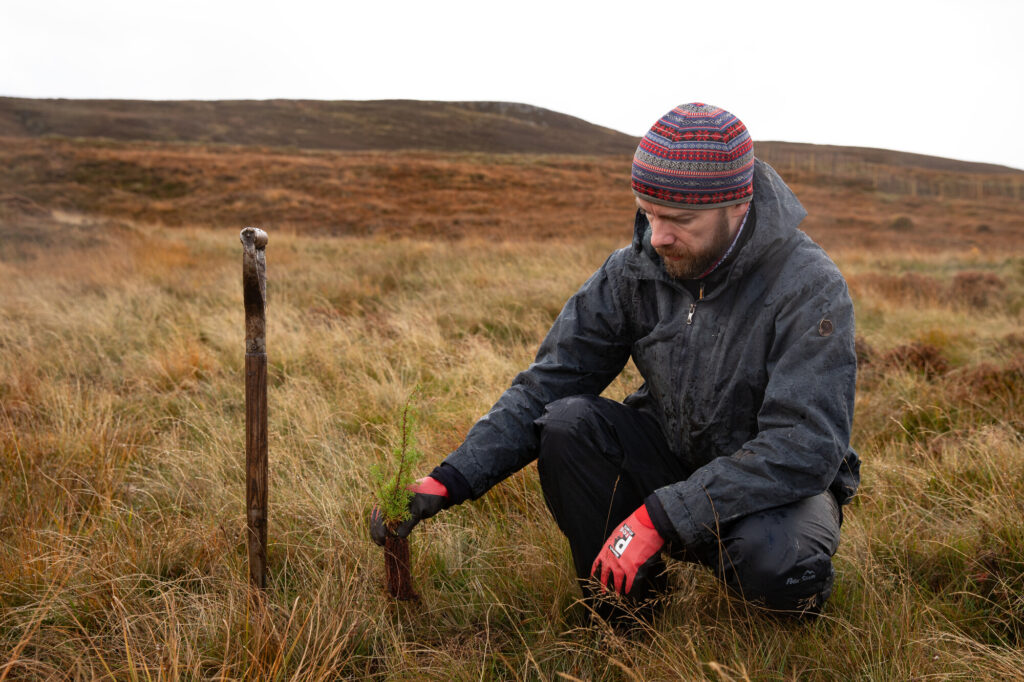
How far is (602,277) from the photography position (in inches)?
91.5

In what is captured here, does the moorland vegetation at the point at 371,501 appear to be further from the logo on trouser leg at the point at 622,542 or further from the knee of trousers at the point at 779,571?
the logo on trouser leg at the point at 622,542

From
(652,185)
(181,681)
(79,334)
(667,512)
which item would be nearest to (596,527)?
(667,512)

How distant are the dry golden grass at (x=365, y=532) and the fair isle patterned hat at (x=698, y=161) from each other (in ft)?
3.76

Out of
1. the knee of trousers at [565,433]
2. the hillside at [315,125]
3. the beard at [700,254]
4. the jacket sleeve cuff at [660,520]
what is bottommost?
the jacket sleeve cuff at [660,520]

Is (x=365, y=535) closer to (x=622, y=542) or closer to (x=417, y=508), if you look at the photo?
(x=417, y=508)

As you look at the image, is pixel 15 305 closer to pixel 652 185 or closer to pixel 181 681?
pixel 181 681

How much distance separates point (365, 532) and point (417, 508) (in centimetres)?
59

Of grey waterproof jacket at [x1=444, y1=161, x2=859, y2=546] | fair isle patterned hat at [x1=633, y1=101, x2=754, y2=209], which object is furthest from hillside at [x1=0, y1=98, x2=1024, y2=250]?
fair isle patterned hat at [x1=633, y1=101, x2=754, y2=209]

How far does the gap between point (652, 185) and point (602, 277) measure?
1.42 ft

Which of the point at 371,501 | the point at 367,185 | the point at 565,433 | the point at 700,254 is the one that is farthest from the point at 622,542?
the point at 367,185

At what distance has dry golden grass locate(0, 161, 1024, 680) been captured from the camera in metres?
1.83

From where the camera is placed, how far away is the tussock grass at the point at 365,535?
1.82 m

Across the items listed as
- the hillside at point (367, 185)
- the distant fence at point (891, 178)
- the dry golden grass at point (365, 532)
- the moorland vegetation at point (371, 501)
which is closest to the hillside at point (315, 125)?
the hillside at point (367, 185)

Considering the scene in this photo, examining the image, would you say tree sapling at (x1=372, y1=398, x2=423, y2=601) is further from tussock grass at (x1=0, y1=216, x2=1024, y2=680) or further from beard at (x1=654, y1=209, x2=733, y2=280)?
beard at (x1=654, y1=209, x2=733, y2=280)
